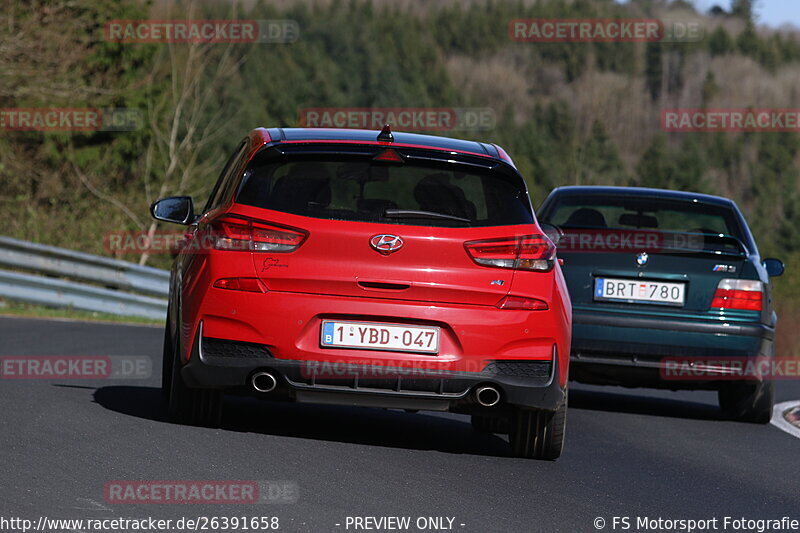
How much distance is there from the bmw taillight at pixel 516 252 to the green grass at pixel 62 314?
1127 cm

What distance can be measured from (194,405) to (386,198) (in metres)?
1.52

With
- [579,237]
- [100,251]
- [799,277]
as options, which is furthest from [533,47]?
[579,237]

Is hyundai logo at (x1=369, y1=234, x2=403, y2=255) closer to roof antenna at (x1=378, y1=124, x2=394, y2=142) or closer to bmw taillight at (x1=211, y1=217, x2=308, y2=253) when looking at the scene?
bmw taillight at (x1=211, y1=217, x2=308, y2=253)

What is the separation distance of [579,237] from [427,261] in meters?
3.98

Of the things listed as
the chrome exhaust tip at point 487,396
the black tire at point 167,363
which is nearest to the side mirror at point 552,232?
the chrome exhaust tip at point 487,396

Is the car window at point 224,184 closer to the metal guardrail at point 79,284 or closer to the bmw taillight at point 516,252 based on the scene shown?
the bmw taillight at point 516,252

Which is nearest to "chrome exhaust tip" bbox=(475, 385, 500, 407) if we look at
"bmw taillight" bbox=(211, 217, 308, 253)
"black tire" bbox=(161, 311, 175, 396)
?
"bmw taillight" bbox=(211, 217, 308, 253)

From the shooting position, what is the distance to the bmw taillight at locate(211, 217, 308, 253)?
662cm

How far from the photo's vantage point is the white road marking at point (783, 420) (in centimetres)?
1028

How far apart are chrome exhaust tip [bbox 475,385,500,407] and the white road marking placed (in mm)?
3989

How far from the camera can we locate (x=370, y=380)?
6633mm

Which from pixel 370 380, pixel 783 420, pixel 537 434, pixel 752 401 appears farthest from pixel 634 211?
pixel 370 380

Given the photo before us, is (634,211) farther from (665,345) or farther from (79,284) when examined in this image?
(79,284)

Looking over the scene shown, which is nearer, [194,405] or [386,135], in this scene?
[386,135]
